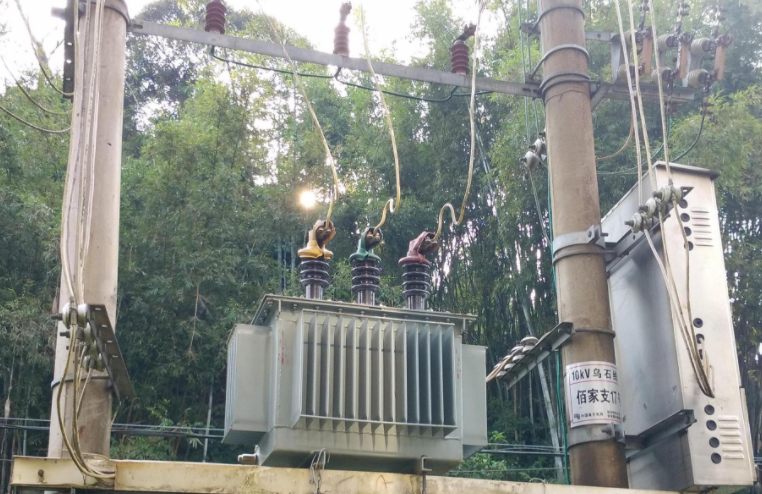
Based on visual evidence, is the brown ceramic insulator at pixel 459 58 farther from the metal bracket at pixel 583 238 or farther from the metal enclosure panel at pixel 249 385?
the metal enclosure panel at pixel 249 385

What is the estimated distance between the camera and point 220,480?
3.26 metres

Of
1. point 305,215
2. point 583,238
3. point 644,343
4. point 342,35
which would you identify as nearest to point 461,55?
point 342,35

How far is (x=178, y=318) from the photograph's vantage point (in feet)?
37.2

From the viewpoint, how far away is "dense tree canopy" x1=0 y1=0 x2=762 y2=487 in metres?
10.5

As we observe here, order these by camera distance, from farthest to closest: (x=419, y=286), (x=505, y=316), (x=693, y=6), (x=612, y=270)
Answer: (x=505, y=316) → (x=693, y=6) → (x=612, y=270) → (x=419, y=286)

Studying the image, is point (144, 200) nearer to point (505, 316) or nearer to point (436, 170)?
point (436, 170)

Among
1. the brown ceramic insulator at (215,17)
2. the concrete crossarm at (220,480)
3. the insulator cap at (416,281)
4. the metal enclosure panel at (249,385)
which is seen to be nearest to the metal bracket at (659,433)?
the concrete crossarm at (220,480)

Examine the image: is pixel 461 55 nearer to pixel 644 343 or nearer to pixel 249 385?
pixel 644 343

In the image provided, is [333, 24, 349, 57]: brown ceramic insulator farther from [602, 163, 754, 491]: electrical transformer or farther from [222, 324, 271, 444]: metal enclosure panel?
[222, 324, 271, 444]: metal enclosure panel

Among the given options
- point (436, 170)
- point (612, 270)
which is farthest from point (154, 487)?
point (436, 170)

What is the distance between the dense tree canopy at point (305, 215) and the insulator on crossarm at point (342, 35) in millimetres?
4839

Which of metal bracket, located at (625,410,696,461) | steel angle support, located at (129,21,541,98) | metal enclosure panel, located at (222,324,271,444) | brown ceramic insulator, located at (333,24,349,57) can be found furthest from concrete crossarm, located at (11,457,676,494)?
brown ceramic insulator, located at (333,24,349,57)

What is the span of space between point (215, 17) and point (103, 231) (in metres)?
1.61

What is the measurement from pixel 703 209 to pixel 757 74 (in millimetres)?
8743
